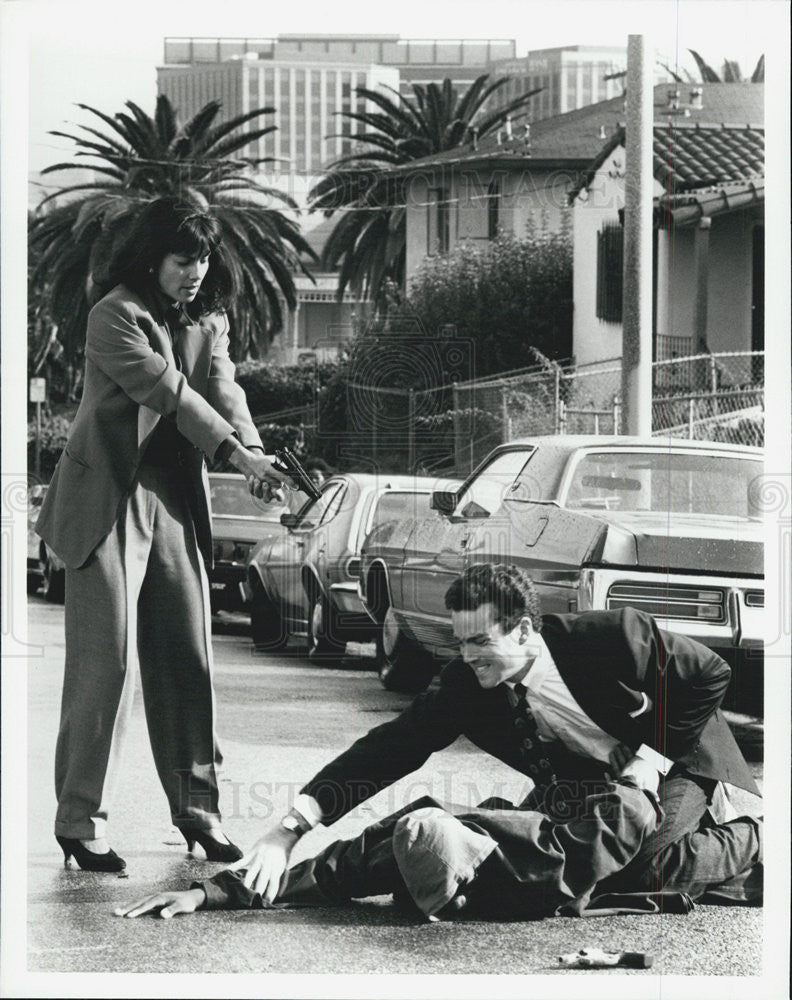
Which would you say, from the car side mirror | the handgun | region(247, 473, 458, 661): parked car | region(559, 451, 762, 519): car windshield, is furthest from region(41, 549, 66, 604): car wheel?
region(559, 451, 762, 519): car windshield

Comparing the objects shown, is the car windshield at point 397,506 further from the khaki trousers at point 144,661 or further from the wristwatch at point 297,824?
the wristwatch at point 297,824

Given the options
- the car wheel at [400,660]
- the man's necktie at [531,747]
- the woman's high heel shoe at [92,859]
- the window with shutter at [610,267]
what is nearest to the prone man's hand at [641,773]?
the man's necktie at [531,747]

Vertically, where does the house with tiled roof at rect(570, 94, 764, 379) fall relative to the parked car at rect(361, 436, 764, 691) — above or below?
above

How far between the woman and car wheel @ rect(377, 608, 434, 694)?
1.54ft

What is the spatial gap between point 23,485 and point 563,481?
1.40 m

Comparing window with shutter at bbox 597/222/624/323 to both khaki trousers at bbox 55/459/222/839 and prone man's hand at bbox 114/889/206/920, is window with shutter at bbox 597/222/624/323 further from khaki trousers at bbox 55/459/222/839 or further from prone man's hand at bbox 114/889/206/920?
prone man's hand at bbox 114/889/206/920

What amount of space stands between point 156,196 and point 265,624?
117 centimetres

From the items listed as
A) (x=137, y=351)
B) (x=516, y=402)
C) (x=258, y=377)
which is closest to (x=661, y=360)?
(x=516, y=402)

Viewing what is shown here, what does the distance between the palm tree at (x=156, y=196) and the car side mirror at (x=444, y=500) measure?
606 millimetres

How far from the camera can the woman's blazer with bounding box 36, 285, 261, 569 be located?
372 centimetres

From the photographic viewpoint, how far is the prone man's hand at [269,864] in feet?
12.4

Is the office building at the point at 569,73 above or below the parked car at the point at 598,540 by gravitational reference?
above

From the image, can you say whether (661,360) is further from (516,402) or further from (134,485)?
(134,485)

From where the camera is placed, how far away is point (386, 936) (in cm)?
370
